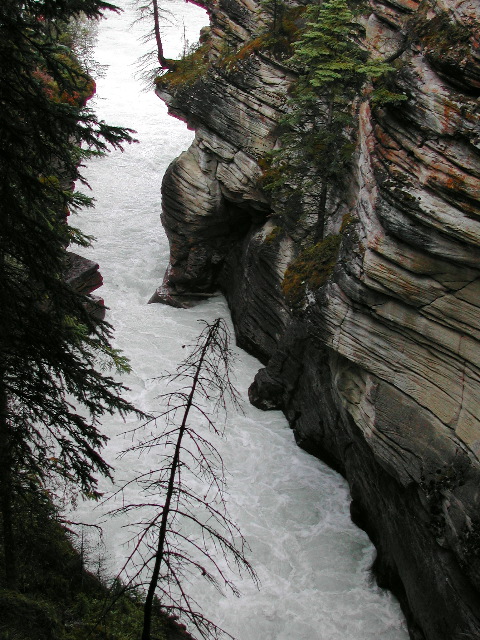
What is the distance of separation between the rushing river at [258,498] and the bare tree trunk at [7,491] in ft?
6.73

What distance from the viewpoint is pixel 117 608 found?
1021cm

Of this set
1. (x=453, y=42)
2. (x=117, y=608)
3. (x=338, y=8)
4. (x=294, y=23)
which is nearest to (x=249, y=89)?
(x=294, y=23)

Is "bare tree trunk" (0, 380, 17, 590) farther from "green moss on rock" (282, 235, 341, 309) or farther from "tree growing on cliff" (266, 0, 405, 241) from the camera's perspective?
"tree growing on cliff" (266, 0, 405, 241)

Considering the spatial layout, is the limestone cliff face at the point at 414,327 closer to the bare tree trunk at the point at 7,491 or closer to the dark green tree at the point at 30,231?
the dark green tree at the point at 30,231

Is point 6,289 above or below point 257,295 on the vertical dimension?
above

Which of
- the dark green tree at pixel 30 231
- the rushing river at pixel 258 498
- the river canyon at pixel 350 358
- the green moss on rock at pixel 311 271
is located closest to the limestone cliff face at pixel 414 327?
the river canyon at pixel 350 358

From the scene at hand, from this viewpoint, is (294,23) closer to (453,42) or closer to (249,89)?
(249,89)

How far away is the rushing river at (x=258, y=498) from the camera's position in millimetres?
12414

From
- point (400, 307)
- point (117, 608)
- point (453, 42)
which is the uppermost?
point (453, 42)

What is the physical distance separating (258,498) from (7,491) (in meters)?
9.28

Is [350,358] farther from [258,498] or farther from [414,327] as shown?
[258,498]

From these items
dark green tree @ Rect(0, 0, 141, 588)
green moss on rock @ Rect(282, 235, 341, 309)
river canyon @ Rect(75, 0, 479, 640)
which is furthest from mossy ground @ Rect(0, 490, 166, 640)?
green moss on rock @ Rect(282, 235, 341, 309)

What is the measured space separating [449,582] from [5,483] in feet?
24.9

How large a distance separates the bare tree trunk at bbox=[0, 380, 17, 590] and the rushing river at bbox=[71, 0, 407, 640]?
2.05m
